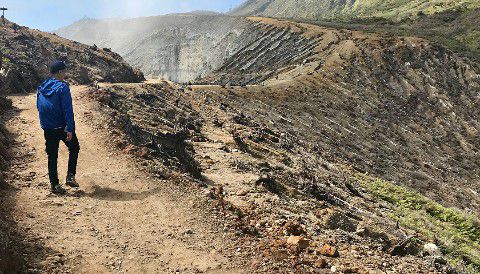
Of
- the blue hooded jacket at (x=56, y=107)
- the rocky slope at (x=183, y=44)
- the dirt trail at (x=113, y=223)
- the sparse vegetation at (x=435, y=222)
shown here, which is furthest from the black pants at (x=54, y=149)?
the rocky slope at (x=183, y=44)

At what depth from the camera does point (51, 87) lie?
937 cm

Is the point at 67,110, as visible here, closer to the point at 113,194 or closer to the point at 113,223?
the point at 113,194

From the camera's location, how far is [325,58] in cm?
5356

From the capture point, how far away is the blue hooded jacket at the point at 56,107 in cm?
923

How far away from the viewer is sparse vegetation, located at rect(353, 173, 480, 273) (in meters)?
15.0

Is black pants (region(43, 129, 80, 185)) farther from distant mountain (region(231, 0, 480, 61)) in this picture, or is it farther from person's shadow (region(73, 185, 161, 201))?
distant mountain (region(231, 0, 480, 61))

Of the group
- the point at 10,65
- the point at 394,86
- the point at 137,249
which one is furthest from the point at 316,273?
the point at 394,86

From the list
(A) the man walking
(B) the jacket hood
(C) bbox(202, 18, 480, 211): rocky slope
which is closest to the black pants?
(A) the man walking

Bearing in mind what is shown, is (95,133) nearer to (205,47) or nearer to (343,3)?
(205,47)

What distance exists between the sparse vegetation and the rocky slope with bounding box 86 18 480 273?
94 mm

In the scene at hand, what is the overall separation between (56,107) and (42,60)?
2495 cm

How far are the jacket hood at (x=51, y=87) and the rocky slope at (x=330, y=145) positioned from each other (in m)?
2.84

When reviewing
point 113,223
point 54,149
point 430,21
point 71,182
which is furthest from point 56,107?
point 430,21

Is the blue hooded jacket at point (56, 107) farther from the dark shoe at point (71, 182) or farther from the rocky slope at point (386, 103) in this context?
the rocky slope at point (386, 103)
